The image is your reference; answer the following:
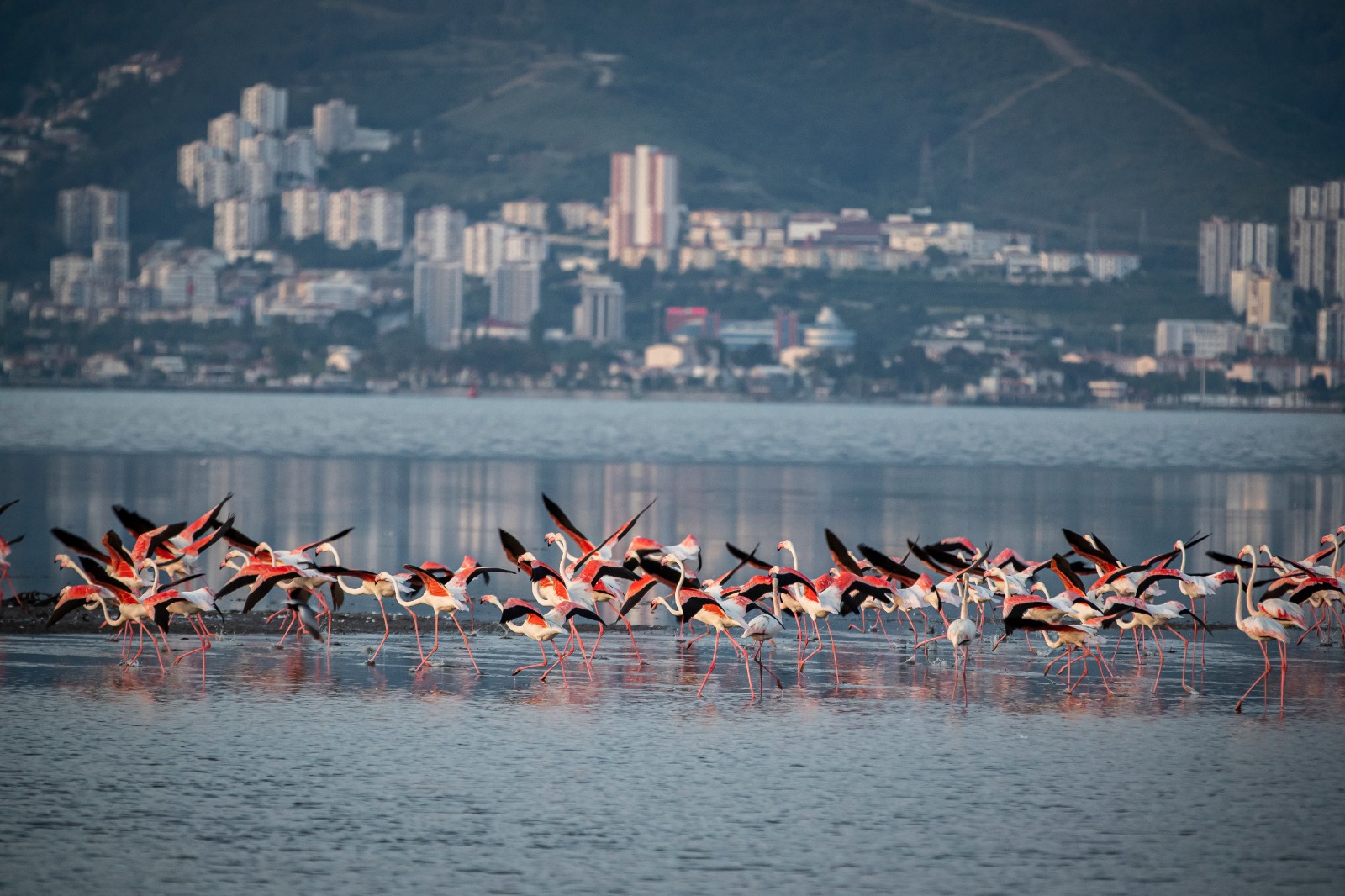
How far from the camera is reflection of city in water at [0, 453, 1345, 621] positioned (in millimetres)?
30875

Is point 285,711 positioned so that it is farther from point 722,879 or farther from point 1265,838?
point 1265,838

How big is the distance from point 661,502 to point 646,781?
2963 centimetres

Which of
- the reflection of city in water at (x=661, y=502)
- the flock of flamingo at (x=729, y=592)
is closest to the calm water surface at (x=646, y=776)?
the flock of flamingo at (x=729, y=592)

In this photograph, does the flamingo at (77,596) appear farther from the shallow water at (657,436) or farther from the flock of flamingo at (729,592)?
the shallow water at (657,436)

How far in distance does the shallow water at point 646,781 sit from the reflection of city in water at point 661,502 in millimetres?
8190

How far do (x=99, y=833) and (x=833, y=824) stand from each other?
4265 mm

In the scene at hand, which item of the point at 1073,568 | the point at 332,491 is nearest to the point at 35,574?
the point at 1073,568

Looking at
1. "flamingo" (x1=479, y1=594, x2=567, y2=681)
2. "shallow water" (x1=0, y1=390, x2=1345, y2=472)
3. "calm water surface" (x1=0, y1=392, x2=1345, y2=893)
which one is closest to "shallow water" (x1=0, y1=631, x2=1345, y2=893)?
"calm water surface" (x1=0, y1=392, x2=1345, y2=893)

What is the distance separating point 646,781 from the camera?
40.4 ft

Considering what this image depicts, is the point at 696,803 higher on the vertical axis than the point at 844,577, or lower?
lower

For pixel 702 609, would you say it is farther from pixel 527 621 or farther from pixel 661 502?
pixel 661 502

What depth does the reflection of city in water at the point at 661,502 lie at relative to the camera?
101ft

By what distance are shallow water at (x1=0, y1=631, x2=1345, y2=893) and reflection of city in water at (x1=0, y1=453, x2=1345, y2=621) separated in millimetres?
8190

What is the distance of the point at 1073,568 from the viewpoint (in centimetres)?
1653
